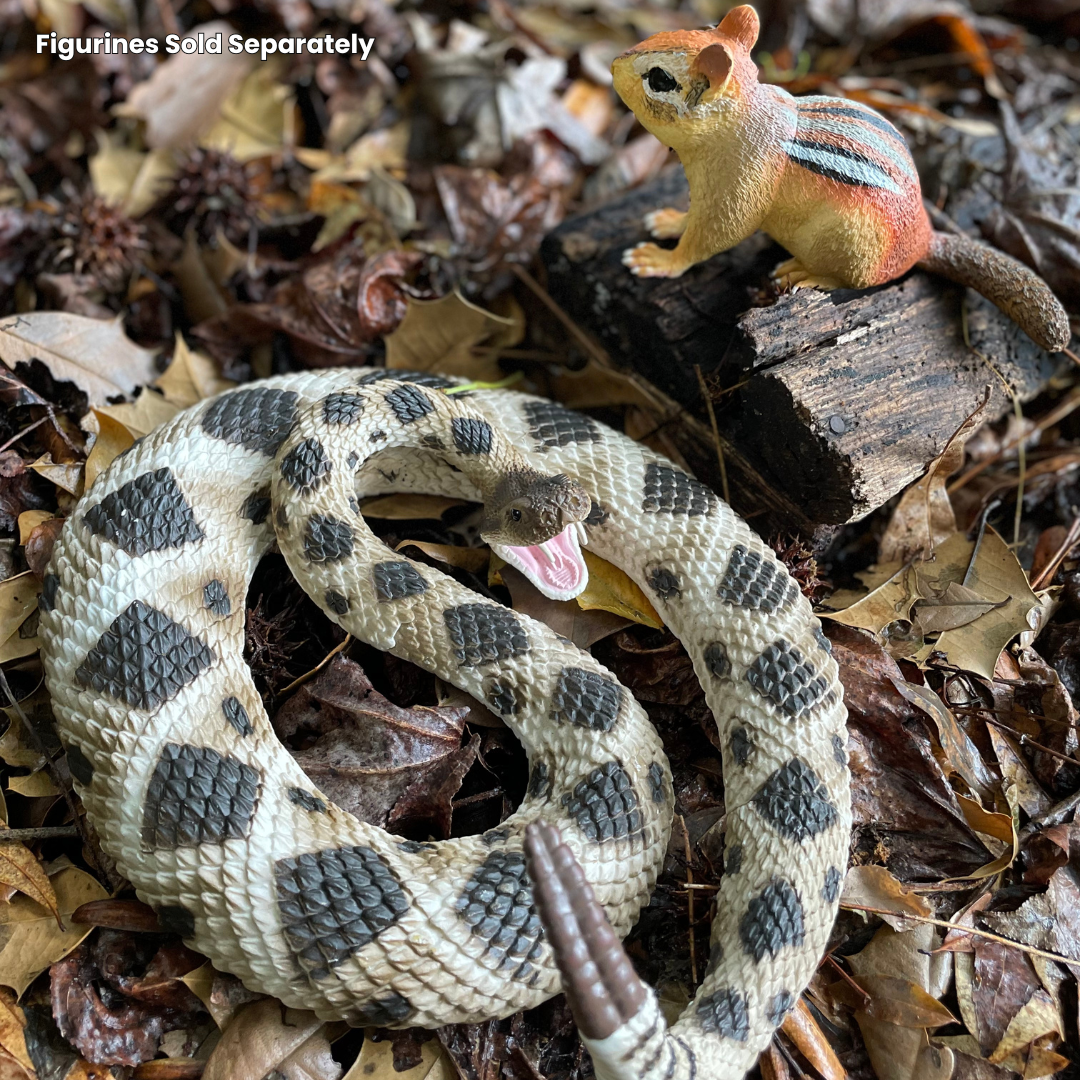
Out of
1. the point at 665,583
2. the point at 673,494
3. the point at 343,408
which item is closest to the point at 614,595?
the point at 665,583

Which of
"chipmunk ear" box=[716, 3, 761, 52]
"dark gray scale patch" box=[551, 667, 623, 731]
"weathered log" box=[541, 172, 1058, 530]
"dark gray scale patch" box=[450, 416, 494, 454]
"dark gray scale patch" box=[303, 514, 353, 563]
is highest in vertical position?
"chipmunk ear" box=[716, 3, 761, 52]

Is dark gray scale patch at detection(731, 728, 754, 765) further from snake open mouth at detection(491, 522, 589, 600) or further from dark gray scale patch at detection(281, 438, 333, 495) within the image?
dark gray scale patch at detection(281, 438, 333, 495)

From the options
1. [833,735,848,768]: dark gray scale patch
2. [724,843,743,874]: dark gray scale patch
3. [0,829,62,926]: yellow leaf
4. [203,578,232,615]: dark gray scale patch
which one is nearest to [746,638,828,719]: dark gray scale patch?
[833,735,848,768]: dark gray scale patch

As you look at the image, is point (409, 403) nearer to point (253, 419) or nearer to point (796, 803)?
point (253, 419)

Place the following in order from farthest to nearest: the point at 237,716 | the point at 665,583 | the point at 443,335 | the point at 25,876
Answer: the point at 443,335 → the point at 665,583 → the point at 237,716 → the point at 25,876

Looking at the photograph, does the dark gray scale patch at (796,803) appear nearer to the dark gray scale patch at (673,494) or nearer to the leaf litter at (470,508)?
the leaf litter at (470,508)

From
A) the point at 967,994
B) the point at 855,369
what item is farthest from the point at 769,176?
the point at 967,994
